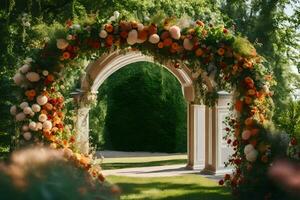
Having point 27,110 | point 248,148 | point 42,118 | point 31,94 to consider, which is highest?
point 31,94

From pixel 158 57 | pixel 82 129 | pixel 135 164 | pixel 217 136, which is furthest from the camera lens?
pixel 135 164

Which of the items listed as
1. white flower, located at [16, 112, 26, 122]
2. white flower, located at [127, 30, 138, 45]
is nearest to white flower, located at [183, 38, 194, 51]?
white flower, located at [127, 30, 138, 45]

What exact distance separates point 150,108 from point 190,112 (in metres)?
5.97

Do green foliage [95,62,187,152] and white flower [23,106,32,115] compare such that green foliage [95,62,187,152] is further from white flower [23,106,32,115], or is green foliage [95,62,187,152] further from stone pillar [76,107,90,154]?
white flower [23,106,32,115]

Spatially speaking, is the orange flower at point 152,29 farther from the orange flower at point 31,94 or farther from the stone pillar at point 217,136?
the stone pillar at point 217,136

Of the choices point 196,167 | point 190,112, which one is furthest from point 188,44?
point 196,167

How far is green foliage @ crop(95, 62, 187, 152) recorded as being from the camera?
1980 centimetres

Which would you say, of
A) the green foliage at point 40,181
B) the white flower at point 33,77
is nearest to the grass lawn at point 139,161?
the white flower at point 33,77

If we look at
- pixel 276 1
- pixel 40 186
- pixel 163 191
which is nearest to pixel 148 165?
pixel 163 191

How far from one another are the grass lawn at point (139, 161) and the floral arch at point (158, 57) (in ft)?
22.9

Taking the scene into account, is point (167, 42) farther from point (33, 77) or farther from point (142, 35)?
point (33, 77)

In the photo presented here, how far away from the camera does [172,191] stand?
10055 mm

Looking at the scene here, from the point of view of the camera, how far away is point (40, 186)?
6.75 feet

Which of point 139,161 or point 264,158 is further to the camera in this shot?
point 139,161
